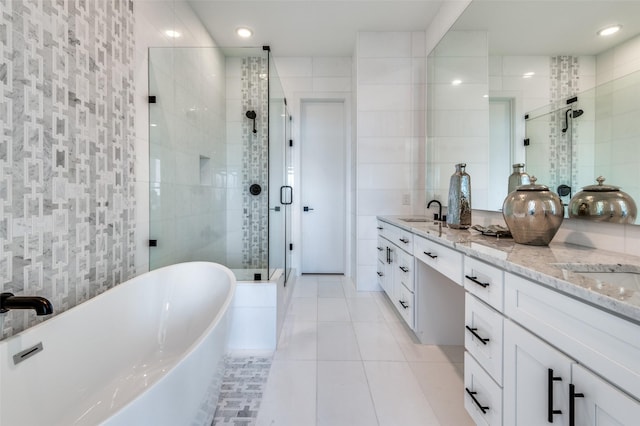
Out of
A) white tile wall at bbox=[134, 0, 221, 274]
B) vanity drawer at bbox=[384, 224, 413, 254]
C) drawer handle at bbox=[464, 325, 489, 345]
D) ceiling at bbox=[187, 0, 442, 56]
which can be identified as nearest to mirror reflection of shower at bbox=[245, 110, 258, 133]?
white tile wall at bbox=[134, 0, 221, 274]

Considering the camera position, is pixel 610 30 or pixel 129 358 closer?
pixel 610 30

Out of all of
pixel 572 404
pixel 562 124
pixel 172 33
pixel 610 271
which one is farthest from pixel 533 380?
pixel 172 33

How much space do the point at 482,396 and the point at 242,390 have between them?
116 cm

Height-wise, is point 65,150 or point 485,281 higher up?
point 65,150

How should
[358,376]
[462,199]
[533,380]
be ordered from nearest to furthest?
[533,380] < [358,376] < [462,199]

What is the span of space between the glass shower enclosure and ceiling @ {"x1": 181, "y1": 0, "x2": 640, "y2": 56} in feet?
2.01

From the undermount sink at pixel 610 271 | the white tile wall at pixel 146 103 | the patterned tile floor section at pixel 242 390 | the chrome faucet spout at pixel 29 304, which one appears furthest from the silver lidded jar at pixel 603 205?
the white tile wall at pixel 146 103

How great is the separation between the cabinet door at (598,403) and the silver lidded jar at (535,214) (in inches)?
27.5

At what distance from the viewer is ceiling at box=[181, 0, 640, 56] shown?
123cm

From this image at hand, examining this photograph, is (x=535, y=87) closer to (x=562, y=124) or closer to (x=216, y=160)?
(x=562, y=124)

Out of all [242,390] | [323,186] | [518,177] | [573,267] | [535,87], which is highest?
[535,87]

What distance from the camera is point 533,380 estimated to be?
2.75 feet

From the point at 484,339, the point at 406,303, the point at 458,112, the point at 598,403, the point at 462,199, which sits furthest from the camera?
the point at 458,112

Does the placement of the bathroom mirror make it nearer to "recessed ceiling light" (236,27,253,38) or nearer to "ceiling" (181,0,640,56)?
"ceiling" (181,0,640,56)
